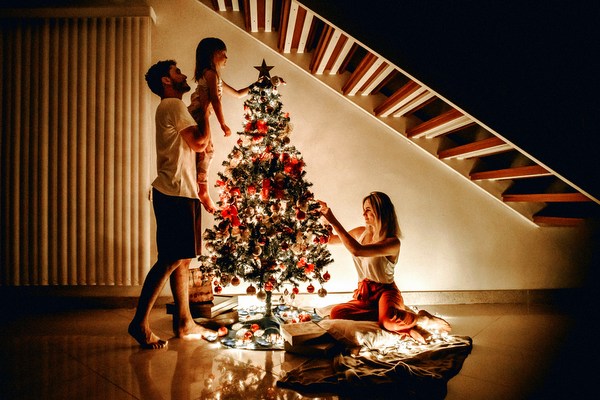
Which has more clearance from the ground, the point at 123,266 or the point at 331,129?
the point at 331,129

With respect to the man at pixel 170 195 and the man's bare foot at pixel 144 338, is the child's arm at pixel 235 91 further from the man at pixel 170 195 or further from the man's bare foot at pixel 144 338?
the man's bare foot at pixel 144 338

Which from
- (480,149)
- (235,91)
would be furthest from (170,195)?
(480,149)

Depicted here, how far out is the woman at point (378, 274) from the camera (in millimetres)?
2328

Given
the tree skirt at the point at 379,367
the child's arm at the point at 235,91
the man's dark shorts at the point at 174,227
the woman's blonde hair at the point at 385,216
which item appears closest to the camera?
the tree skirt at the point at 379,367

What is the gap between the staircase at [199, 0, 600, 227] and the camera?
2586 mm

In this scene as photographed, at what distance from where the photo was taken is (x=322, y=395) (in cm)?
163

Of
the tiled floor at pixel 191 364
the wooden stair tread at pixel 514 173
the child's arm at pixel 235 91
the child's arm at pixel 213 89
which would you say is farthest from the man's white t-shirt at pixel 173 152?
the wooden stair tread at pixel 514 173

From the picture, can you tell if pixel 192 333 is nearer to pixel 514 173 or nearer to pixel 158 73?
pixel 158 73

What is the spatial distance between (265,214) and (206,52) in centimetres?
113

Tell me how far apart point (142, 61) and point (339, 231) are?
2.10m

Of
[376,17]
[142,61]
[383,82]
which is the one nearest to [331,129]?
[383,82]

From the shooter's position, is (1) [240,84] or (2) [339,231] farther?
(1) [240,84]

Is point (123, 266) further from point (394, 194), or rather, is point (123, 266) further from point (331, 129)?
point (394, 194)

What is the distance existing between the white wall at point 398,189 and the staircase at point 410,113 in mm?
121
